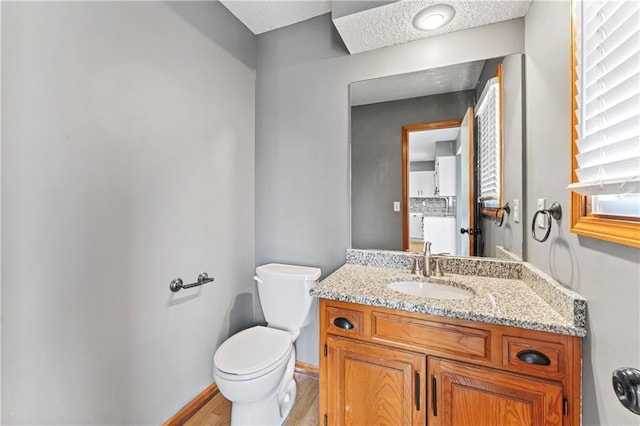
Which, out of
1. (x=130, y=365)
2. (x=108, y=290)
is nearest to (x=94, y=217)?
(x=108, y=290)

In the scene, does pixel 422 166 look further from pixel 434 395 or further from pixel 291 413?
pixel 291 413

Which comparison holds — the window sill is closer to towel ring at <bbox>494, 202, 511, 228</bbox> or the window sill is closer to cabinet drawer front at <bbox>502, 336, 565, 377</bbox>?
cabinet drawer front at <bbox>502, 336, 565, 377</bbox>

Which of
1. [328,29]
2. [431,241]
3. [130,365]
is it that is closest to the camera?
[130,365]

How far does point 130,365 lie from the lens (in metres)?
1.27

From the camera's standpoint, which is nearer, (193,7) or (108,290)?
(108,290)

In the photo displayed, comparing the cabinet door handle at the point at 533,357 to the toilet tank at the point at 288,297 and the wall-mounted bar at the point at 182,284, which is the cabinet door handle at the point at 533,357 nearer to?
the toilet tank at the point at 288,297

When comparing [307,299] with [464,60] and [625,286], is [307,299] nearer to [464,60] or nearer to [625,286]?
[625,286]

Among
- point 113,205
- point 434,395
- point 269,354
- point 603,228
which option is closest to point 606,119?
point 603,228

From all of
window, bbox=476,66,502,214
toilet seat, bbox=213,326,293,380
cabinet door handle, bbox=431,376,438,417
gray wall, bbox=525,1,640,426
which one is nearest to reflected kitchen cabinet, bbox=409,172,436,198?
window, bbox=476,66,502,214

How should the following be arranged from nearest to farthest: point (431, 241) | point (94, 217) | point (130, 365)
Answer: point (94, 217) → point (130, 365) → point (431, 241)

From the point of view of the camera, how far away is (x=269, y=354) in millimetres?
1447

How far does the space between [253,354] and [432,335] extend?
942 millimetres

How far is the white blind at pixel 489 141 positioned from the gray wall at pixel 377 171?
36 centimetres

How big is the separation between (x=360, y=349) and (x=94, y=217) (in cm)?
126
